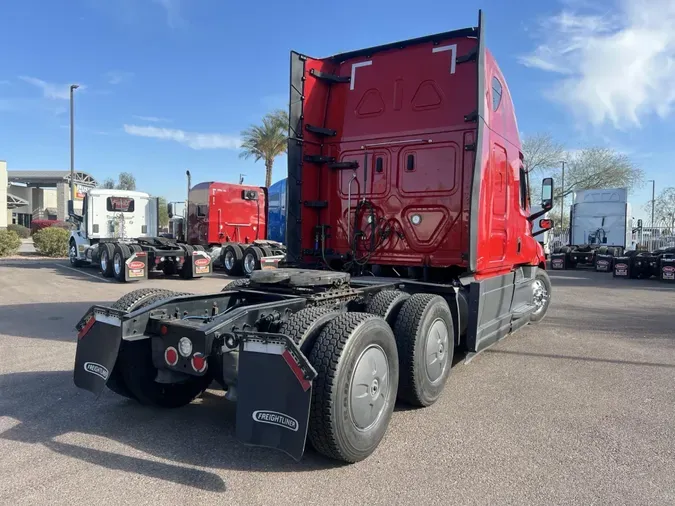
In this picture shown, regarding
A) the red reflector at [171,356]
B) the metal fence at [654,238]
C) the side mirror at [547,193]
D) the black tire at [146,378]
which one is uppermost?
the side mirror at [547,193]

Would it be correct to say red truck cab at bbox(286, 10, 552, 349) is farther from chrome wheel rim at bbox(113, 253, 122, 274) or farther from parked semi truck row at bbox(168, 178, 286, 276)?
parked semi truck row at bbox(168, 178, 286, 276)

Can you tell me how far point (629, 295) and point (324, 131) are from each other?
434 inches

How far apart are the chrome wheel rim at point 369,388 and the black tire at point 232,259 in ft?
47.8

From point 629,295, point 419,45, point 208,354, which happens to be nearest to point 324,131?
point 419,45

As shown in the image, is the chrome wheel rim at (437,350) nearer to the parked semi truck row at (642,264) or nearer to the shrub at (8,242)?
the parked semi truck row at (642,264)

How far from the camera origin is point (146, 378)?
14.1ft

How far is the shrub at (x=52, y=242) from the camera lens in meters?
24.8

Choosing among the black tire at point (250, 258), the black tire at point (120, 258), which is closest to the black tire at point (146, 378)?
the black tire at point (120, 258)

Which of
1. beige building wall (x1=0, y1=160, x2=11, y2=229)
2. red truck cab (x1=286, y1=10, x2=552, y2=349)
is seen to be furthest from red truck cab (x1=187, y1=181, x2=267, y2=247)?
beige building wall (x1=0, y1=160, x2=11, y2=229)

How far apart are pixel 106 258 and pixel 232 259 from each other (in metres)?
4.10

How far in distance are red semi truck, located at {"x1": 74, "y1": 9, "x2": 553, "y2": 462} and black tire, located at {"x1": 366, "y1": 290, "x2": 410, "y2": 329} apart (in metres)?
0.01

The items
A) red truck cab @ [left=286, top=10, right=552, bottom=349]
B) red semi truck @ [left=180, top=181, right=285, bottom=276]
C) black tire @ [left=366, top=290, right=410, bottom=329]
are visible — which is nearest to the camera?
black tire @ [left=366, top=290, right=410, bottom=329]

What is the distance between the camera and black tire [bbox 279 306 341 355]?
353cm

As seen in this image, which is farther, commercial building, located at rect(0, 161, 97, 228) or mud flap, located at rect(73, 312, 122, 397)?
commercial building, located at rect(0, 161, 97, 228)
